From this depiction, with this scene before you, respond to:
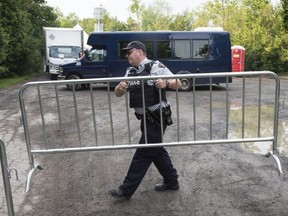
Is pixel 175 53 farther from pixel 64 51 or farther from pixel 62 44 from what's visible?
pixel 62 44

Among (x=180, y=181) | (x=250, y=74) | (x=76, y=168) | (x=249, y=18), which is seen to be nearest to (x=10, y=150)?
(x=76, y=168)

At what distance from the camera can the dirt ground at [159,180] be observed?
157 inches

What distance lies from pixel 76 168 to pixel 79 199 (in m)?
1.18

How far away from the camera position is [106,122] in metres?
8.75

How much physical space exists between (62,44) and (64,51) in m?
1.31

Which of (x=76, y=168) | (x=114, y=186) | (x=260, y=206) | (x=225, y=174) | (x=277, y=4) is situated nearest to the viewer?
(x=260, y=206)

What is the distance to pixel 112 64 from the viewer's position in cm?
1595

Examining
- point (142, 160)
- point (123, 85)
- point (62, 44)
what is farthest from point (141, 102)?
point (62, 44)

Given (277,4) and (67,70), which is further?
(277,4)

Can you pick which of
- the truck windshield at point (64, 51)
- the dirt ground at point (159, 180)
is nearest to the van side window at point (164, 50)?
the truck windshield at point (64, 51)

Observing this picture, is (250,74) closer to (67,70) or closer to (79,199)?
(79,199)

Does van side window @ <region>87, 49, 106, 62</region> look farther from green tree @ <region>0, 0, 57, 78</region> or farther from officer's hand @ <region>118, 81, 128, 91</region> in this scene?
officer's hand @ <region>118, 81, 128, 91</region>

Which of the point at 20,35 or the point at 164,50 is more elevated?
the point at 20,35

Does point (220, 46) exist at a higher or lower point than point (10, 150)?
higher
